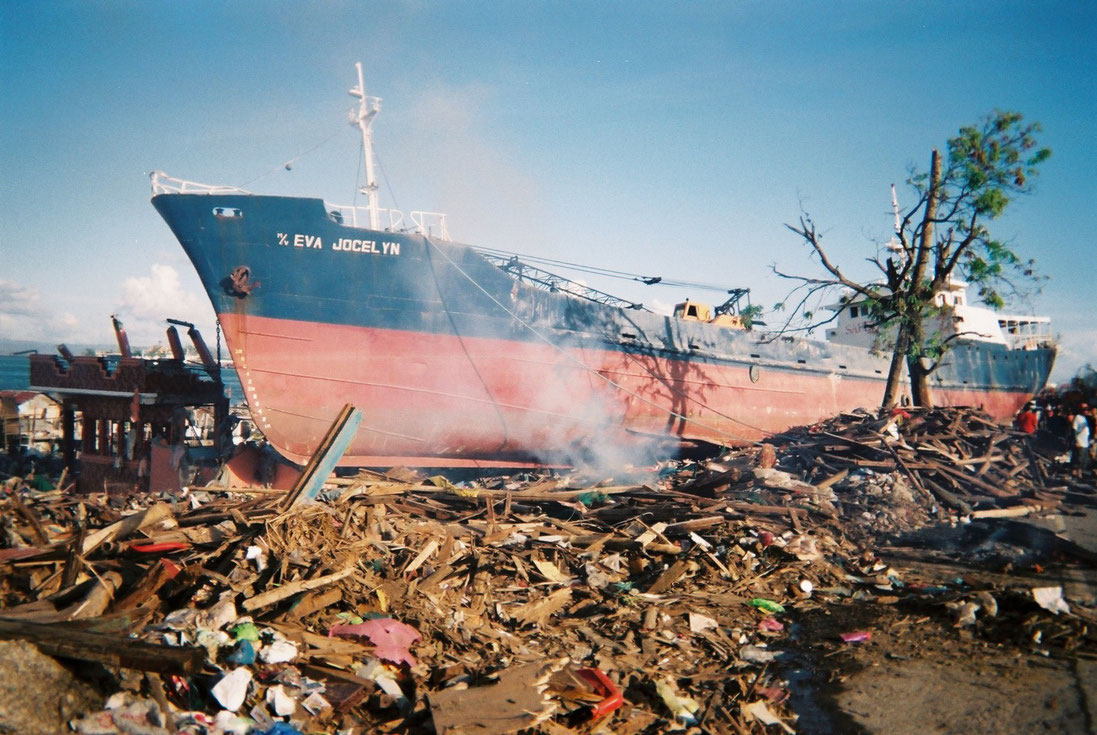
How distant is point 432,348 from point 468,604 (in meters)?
7.88

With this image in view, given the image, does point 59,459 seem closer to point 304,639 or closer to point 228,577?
point 228,577

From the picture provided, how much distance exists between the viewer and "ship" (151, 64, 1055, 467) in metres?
11.9

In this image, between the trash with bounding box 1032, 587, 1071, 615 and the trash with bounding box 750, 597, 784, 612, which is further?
the trash with bounding box 750, 597, 784, 612

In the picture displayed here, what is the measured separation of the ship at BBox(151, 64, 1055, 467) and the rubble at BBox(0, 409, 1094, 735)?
3756 millimetres

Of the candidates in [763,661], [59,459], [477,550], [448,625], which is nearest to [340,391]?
[477,550]

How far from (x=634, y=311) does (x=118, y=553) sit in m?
12.2

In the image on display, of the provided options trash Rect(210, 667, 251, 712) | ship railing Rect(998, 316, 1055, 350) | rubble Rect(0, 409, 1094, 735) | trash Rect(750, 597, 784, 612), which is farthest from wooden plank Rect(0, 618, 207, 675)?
ship railing Rect(998, 316, 1055, 350)

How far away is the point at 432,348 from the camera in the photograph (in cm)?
1288

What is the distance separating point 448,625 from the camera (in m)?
5.13

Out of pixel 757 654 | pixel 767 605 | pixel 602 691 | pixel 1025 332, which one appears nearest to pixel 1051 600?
pixel 767 605

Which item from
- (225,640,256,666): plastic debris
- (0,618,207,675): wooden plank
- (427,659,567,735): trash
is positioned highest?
(0,618,207,675): wooden plank

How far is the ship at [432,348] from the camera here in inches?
467

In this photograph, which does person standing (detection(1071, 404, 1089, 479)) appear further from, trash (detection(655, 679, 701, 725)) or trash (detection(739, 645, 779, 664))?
trash (detection(655, 679, 701, 725))

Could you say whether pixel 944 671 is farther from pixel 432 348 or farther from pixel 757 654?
pixel 432 348
